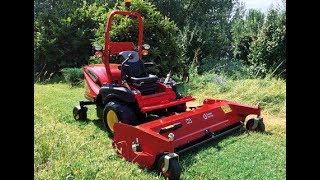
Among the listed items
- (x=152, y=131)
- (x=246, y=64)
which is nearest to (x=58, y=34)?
(x=246, y=64)

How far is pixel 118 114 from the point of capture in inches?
198

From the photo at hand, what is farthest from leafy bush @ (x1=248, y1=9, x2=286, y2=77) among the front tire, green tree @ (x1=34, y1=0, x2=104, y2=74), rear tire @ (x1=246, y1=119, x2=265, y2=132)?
green tree @ (x1=34, y1=0, x2=104, y2=74)

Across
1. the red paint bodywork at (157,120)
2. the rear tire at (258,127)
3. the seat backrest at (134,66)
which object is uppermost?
the seat backrest at (134,66)

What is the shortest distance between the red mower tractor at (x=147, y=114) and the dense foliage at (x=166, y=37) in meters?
3.74

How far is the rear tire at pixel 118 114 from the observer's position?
197 inches

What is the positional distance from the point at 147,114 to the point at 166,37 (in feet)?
16.2

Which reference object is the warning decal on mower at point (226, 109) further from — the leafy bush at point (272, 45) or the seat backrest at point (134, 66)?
the leafy bush at point (272, 45)

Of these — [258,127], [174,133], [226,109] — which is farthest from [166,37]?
[174,133]

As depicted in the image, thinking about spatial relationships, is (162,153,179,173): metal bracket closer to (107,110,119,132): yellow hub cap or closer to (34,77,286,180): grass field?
(34,77,286,180): grass field

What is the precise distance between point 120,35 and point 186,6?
11036 mm

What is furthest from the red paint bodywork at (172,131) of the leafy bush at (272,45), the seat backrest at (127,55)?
the leafy bush at (272,45)

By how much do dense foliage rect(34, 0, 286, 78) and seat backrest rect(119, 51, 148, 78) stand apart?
3822mm
